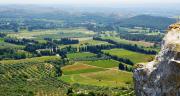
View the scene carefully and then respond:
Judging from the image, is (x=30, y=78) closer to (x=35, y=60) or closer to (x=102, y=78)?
(x=102, y=78)

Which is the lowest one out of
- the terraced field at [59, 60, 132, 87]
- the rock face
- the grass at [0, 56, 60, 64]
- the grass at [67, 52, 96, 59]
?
the grass at [67, 52, 96, 59]

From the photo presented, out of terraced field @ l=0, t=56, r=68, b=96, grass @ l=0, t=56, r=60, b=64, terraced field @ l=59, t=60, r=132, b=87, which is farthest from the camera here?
grass @ l=0, t=56, r=60, b=64

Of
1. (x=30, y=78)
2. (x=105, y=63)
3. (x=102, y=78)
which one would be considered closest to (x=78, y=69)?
(x=105, y=63)

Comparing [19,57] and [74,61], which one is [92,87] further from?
[19,57]

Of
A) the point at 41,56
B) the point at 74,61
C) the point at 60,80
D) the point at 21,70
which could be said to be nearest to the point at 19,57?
the point at 41,56

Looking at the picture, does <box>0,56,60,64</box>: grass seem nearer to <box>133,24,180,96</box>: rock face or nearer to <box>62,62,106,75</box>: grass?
<box>62,62,106,75</box>: grass

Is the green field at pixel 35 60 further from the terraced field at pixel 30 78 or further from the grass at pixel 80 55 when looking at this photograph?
the grass at pixel 80 55

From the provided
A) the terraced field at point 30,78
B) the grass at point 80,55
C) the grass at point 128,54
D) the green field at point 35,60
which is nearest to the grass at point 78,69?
the terraced field at point 30,78

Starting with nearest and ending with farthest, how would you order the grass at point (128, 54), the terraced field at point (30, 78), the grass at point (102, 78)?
the terraced field at point (30, 78) < the grass at point (102, 78) < the grass at point (128, 54)

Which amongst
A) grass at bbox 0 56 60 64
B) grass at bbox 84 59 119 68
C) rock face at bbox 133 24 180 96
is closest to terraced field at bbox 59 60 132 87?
grass at bbox 84 59 119 68
